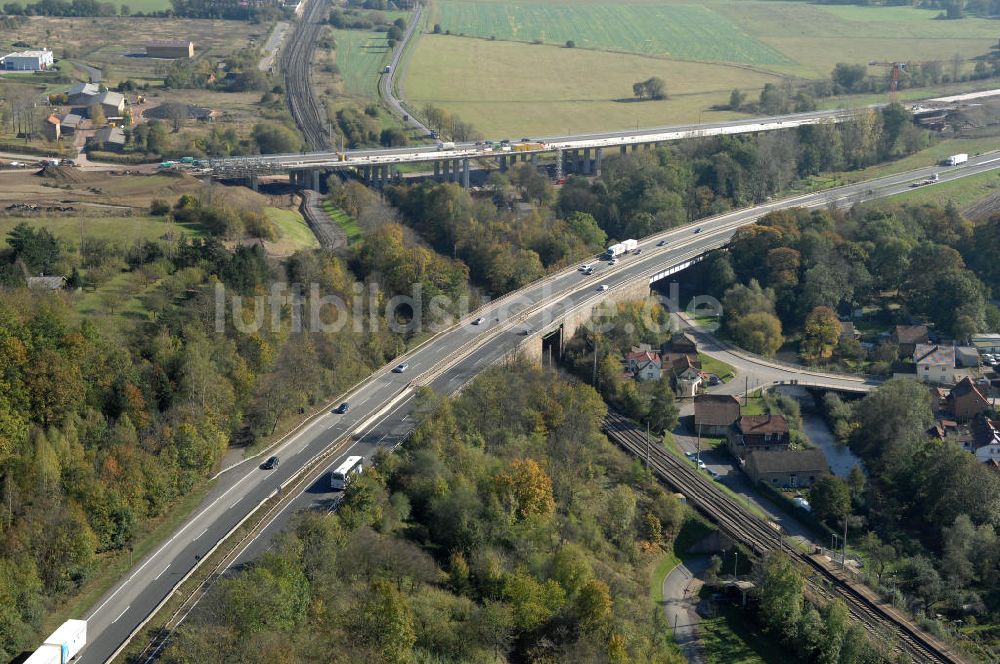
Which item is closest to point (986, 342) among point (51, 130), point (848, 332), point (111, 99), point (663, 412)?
point (848, 332)

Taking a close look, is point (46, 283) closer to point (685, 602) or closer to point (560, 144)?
point (685, 602)

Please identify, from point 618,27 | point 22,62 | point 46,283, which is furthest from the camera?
Answer: point 618,27

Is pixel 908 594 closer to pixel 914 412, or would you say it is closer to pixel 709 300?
pixel 914 412

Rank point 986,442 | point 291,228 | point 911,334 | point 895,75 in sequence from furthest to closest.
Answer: point 895,75 → point 291,228 → point 911,334 → point 986,442

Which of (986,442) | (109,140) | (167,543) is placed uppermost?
(109,140)

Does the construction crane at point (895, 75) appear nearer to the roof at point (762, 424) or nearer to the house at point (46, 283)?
the roof at point (762, 424)

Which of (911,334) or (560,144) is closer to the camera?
(911,334)

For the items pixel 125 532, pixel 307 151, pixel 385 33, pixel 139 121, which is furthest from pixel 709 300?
pixel 385 33

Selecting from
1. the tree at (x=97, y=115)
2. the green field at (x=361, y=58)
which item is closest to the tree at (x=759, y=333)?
the tree at (x=97, y=115)
